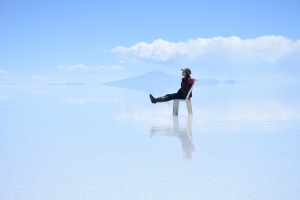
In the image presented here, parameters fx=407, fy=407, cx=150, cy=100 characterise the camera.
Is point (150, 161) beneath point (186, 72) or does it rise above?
beneath

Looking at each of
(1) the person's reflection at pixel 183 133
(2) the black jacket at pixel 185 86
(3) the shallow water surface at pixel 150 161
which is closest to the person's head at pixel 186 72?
(2) the black jacket at pixel 185 86

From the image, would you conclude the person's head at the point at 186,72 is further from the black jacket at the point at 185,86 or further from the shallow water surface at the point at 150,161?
the shallow water surface at the point at 150,161

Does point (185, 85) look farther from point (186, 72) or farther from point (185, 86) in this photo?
point (186, 72)

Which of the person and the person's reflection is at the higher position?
the person

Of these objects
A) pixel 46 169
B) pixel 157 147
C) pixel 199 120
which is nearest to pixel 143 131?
pixel 157 147

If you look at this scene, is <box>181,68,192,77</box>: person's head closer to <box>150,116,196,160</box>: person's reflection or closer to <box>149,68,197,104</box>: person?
<box>149,68,197,104</box>: person

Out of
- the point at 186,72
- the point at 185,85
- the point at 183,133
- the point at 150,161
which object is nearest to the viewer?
the point at 150,161

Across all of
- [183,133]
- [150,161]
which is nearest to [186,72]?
[183,133]

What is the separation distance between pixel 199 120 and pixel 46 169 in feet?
25.1

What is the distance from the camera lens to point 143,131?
410 inches

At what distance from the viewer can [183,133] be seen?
10094 millimetres

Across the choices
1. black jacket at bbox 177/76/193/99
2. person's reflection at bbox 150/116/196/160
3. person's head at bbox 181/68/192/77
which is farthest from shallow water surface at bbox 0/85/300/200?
person's head at bbox 181/68/192/77

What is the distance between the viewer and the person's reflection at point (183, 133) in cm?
765

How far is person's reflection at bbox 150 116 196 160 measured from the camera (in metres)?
7.65
